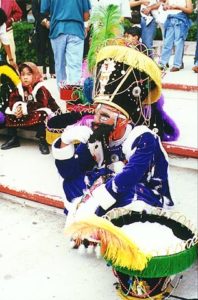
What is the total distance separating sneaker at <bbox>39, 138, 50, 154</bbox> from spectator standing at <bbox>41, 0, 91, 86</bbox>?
32.5 inches

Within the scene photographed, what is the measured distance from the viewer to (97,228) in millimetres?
2186

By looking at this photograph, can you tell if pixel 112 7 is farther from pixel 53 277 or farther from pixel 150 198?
pixel 53 277

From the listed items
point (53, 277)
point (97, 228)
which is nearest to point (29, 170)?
point (53, 277)

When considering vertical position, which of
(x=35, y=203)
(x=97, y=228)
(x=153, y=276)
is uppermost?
(x=97, y=228)

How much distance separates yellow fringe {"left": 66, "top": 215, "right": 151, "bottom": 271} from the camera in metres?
2.16

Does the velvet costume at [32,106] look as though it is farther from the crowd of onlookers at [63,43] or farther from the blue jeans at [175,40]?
the blue jeans at [175,40]

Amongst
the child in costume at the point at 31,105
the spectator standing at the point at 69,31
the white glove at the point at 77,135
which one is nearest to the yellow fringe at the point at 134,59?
the white glove at the point at 77,135

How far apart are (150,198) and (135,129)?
416mm

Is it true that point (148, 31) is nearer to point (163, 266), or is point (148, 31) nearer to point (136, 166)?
point (136, 166)

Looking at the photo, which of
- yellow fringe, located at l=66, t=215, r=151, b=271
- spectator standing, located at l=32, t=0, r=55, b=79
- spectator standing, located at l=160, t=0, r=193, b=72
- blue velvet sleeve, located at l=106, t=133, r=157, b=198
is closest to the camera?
yellow fringe, located at l=66, t=215, r=151, b=271

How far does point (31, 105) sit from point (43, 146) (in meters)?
0.40

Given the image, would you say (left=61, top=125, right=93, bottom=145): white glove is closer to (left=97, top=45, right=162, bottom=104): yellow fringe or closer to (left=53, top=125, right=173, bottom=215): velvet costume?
(left=53, top=125, right=173, bottom=215): velvet costume

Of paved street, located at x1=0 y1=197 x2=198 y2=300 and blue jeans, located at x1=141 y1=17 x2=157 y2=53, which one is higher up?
blue jeans, located at x1=141 y1=17 x2=157 y2=53

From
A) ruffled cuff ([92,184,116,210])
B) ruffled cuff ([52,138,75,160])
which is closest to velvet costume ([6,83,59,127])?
ruffled cuff ([52,138,75,160])
